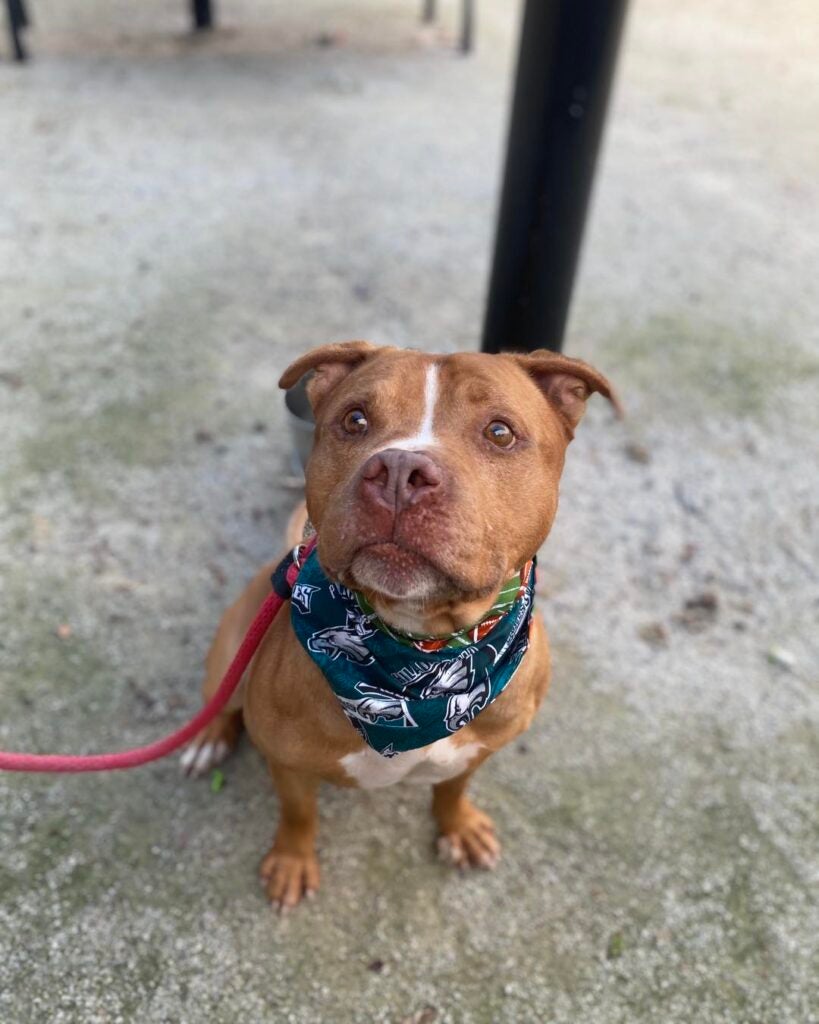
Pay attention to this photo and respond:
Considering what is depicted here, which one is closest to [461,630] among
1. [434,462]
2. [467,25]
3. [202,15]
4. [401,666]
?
[401,666]

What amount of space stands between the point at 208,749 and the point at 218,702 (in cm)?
53

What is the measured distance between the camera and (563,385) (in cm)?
233

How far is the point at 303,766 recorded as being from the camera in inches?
93.3

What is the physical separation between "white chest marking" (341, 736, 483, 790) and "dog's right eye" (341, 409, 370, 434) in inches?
31.3

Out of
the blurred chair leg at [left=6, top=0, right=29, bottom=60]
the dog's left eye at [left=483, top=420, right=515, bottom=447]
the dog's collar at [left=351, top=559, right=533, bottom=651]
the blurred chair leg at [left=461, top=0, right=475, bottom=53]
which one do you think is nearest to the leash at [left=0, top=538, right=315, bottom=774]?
the dog's collar at [left=351, top=559, right=533, bottom=651]

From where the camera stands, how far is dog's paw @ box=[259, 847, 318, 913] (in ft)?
8.80

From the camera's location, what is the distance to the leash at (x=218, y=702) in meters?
2.37

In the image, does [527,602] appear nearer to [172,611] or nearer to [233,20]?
[172,611]

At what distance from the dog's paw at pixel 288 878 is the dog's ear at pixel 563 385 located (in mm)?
1531

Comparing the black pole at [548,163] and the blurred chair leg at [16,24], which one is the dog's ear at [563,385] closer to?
the black pole at [548,163]

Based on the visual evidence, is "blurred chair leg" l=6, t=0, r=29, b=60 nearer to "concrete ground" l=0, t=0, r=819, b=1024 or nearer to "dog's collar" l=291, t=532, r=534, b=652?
"concrete ground" l=0, t=0, r=819, b=1024

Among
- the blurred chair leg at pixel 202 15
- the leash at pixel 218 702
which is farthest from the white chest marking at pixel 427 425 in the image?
the blurred chair leg at pixel 202 15

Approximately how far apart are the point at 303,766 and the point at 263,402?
2.55 m

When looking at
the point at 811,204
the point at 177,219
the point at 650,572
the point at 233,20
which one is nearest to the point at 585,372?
the point at 650,572
